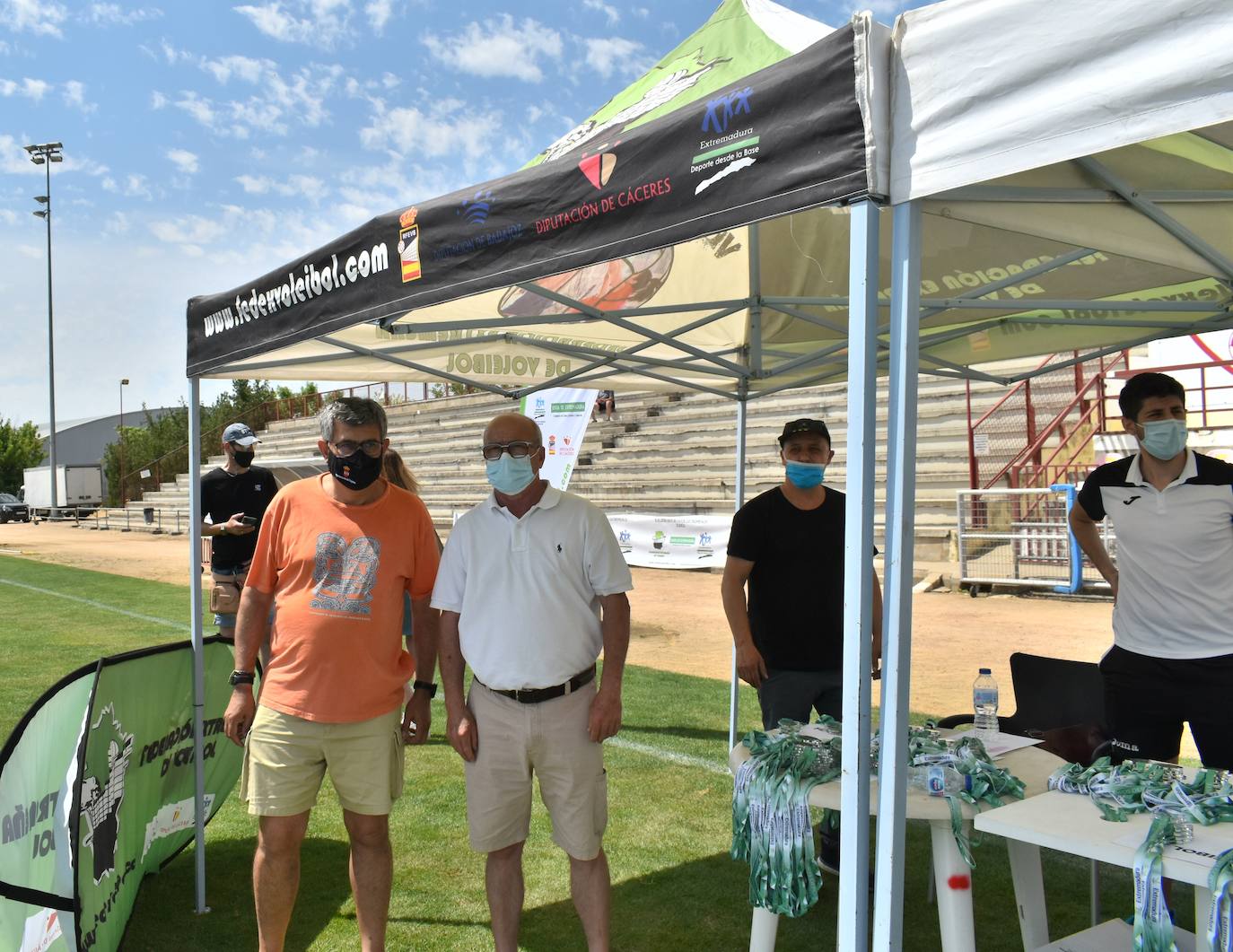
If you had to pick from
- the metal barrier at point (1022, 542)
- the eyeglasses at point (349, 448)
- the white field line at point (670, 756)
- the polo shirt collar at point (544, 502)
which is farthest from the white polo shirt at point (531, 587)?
the metal barrier at point (1022, 542)

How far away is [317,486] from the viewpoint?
10.3ft

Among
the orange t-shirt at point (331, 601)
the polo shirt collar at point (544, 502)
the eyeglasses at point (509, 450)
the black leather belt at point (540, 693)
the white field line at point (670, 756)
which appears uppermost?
the eyeglasses at point (509, 450)

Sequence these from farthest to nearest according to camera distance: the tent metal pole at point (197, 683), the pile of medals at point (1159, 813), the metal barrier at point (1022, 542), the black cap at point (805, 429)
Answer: the metal barrier at point (1022, 542)
the tent metal pole at point (197, 683)
the black cap at point (805, 429)
the pile of medals at point (1159, 813)

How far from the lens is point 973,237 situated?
11.2 feet

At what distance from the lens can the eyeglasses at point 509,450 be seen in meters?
2.97

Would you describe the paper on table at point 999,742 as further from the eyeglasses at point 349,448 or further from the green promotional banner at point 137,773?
the green promotional banner at point 137,773

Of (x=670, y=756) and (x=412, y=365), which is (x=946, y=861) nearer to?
(x=412, y=365)

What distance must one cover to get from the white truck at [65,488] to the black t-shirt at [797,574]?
49.6 metres

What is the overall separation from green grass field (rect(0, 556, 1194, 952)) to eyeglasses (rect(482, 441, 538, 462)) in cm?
176

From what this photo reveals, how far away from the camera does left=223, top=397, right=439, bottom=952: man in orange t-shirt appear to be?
9.91 ft

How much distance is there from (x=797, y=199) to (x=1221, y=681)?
2120 millimetres

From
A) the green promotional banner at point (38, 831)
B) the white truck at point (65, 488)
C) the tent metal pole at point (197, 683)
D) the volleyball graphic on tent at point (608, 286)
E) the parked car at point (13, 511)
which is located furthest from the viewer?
the parked car at point (13, 511)

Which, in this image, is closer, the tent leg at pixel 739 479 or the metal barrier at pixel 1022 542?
the tent leg at pixel 739 479

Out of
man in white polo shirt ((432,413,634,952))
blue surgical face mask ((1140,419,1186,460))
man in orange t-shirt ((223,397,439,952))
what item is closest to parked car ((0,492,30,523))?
man in orange t-shirt ((223,397,439,952))
